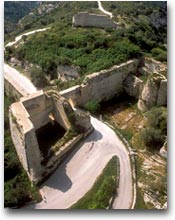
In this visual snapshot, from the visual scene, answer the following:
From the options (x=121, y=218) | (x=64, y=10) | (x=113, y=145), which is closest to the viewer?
(x=121, y=218)

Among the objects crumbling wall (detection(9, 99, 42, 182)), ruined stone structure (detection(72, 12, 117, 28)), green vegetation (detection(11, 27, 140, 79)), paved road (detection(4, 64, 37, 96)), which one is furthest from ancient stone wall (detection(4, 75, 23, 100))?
ruined stone structure (detection(72, 12, 117, 28))

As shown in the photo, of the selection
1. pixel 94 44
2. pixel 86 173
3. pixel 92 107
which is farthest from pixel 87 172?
pixel 94 44

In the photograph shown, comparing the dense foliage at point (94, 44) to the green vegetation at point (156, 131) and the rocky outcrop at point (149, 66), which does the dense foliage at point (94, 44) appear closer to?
the rocky outcrop at point (149, 66)

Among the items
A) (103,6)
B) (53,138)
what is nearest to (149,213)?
(53,138)

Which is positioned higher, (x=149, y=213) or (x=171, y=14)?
(x=171, y=14)

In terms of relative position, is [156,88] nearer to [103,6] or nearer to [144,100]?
[144,100]

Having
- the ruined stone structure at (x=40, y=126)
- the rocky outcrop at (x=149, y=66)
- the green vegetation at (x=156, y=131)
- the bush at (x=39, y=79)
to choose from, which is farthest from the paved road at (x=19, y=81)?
the green vegetation at (x=156, y=131)
